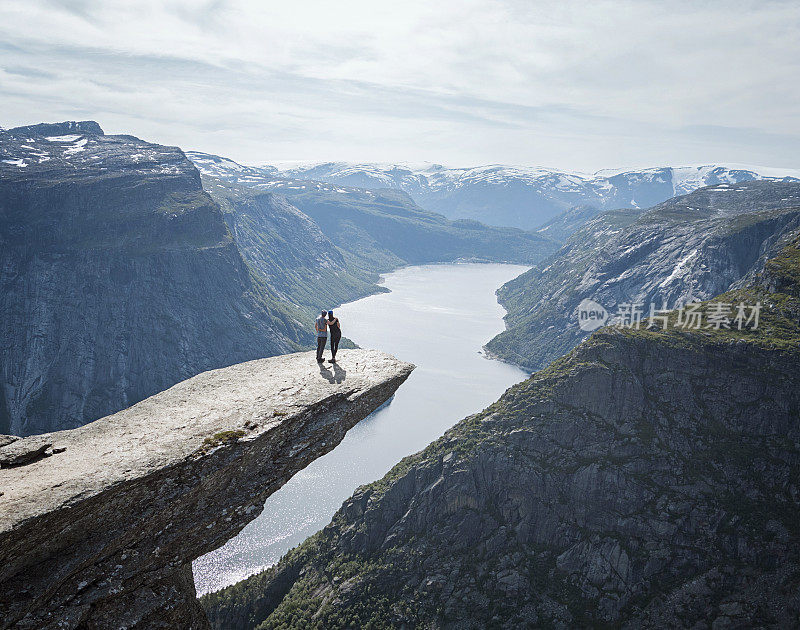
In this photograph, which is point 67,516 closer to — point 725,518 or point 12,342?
point 725,518

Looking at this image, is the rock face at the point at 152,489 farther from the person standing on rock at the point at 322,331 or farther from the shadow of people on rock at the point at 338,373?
the person standing on rock at the point at 322,331

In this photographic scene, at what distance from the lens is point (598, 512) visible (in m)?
76.4

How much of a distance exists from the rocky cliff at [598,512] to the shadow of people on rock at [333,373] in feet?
188

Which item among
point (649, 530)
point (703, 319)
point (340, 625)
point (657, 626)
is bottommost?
point (340, 625)

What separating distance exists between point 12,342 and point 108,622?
213699 mm

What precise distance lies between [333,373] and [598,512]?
67050mm

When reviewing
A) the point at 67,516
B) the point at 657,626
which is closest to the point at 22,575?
the point at 67,516

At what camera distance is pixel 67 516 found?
16062 millimetres

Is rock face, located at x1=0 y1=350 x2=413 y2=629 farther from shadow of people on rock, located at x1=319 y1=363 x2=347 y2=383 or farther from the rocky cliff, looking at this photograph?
the rocky cliff

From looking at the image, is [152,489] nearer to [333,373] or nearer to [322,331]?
[333,373]

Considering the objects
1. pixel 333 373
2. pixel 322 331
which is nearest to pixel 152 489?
pixel 333 373

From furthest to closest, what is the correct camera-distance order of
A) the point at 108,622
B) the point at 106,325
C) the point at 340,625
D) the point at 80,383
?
the point at 106,325 < the point at 80,383 < the point at 340,625 < the point at 108,622

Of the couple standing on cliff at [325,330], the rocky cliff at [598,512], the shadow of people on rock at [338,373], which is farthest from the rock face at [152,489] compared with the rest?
the rocky cliff at [598,512]

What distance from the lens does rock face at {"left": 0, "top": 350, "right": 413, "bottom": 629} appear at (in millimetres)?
15922
